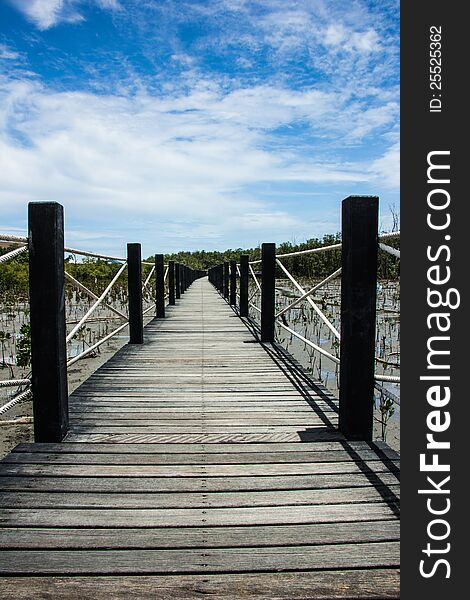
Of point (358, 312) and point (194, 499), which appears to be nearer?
point (194, 499)

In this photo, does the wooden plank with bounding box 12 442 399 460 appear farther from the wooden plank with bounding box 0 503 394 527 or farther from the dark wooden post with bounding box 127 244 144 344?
the dark wooden post with bounding box 127 244 144 344

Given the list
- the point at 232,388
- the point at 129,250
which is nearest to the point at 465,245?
the point at 232,388

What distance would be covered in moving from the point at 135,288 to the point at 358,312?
10.5 feet

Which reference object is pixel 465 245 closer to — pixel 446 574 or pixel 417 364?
pixel 417 364

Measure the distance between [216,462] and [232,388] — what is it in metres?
1.31

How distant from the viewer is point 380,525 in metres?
1.63

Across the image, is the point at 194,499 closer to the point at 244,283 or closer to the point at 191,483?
the point at 191,483

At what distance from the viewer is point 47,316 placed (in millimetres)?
2299

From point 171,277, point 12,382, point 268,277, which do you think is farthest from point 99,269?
point 12,382

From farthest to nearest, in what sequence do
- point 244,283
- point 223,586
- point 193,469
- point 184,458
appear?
1. point 244,283
2. point 184,458
3. point 193,469
4. point 223,586

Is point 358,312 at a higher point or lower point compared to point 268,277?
lower

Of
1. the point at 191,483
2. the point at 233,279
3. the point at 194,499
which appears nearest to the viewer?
the point at 194,499

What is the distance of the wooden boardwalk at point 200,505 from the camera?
4.51 ft

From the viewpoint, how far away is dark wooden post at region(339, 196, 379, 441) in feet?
7.57
